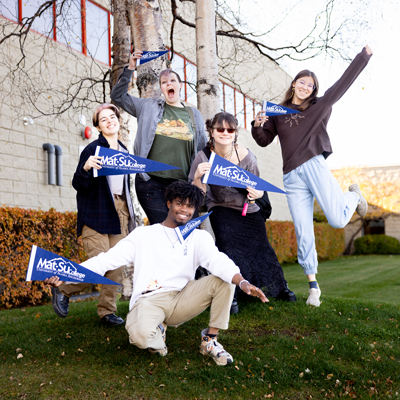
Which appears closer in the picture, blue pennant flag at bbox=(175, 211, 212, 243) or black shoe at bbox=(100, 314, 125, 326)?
blue pennant flag at bbox=(175, 211, 212, 243)

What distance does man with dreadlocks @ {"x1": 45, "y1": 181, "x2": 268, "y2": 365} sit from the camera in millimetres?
3137

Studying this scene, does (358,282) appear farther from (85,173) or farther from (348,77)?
(85,173)

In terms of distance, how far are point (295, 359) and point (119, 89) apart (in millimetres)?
2866

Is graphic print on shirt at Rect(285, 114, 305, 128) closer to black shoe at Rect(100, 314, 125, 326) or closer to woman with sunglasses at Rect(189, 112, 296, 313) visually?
woman with sunglasses at Rect(189, 112, 296, 313)

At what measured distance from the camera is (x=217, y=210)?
4438 millimetres

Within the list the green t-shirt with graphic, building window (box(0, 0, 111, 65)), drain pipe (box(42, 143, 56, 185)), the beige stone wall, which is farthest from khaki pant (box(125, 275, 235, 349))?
building window (box(0, 0, 111, 65))

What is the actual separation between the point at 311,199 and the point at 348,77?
1258 millimetres

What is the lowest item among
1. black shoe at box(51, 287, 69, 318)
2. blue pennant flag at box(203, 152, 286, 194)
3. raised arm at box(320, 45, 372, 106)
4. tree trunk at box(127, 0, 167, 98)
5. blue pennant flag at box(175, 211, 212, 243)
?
black shoe at box(51, 287, 69, 318)

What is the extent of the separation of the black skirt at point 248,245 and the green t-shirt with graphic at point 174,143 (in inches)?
27.8

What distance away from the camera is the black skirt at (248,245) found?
4414 mm

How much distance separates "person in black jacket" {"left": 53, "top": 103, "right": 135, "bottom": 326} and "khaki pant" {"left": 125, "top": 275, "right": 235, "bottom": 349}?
844mm

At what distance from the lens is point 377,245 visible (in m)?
22.5

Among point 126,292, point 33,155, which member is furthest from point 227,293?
point 33,155

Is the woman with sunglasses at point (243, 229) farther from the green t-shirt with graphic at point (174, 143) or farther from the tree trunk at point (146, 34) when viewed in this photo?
the tree trunk at point (146, 34)
